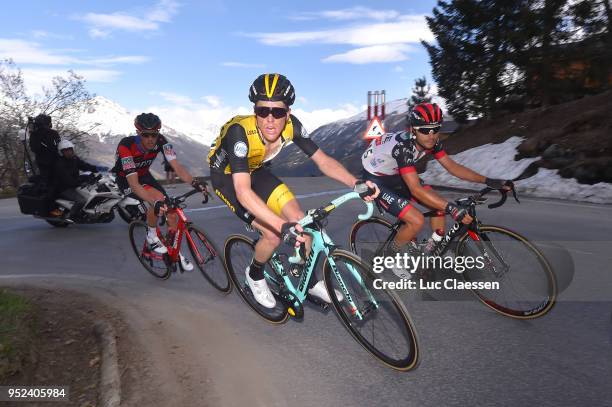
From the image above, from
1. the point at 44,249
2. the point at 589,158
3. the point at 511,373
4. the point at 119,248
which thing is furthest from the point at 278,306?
the point at 589,158

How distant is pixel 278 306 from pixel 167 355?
1.10 metres

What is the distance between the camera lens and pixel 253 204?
367 cm

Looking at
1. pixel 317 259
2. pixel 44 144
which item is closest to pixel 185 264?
pixel 317 259

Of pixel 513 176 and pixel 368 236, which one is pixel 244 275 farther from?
pixel 513 176

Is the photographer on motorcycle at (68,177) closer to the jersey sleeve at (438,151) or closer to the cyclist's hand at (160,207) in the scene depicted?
the cyclist's hand at (160,207)

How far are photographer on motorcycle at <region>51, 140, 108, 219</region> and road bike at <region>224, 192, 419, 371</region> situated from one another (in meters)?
6.69

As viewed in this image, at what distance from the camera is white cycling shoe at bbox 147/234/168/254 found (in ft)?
19.2

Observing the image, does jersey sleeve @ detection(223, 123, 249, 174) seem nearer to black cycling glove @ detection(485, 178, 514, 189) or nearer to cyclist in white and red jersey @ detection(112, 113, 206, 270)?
cyclist in white and red jersey @ detection(112, 113, 206, 270)

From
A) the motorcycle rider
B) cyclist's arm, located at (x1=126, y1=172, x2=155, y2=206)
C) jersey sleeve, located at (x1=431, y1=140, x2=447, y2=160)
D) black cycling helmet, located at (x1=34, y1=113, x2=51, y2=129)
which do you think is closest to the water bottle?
jersey sleeve, located at (x1=431, y1=140, x2=447, y2=160)

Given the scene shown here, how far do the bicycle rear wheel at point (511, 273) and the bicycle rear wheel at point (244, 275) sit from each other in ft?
5.80

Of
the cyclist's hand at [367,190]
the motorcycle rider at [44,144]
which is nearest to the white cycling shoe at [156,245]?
the cyclist's hand at [367,190]

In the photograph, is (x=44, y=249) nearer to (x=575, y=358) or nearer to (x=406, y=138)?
(x=406, y=138)

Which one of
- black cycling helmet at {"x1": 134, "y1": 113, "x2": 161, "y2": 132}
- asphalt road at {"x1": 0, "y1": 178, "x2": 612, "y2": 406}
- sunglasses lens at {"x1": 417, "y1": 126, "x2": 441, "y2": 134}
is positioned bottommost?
asphalt road at {"x1": 0, "y1": 178, "x2": 612, "y2": 406}

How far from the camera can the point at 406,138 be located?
4.77 metres
